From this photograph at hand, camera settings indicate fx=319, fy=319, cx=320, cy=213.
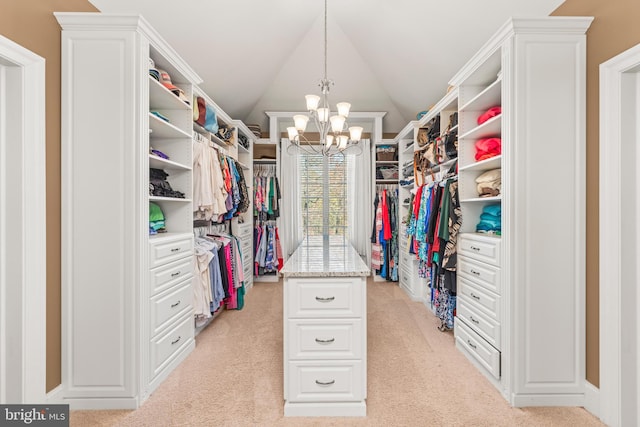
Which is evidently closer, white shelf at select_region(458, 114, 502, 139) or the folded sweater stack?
white shelf at select_region(458, 114, 502, 139)

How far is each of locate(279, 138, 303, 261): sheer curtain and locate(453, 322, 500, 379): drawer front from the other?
2926 mm

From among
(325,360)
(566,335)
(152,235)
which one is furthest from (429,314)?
(152,235)

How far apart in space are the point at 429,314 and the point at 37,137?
11.6 ft

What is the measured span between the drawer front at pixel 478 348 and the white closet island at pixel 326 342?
35.3 inches

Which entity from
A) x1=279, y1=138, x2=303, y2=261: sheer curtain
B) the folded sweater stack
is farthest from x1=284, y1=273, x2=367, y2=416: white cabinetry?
x1=279, y1=138, x2=303, y2=261: sheer curtain

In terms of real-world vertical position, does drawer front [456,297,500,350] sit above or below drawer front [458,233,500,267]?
below

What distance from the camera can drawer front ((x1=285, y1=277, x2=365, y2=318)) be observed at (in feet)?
5.78

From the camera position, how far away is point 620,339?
1.69 m

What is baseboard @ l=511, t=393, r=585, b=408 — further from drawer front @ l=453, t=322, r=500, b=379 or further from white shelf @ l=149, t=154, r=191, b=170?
white shelf @ l=149, t=154, r=191, b=170

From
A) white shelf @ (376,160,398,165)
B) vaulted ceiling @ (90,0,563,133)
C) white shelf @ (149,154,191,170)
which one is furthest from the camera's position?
white shelf @ (376,160,398,165)

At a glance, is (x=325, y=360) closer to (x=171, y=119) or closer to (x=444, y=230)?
(x=444, y=230)

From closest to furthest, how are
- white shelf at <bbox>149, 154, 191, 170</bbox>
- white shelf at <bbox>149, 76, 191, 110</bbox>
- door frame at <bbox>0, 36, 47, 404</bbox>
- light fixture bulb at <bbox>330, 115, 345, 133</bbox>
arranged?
door frame at <bbox>0, 36, 47, 404</bbox> → white shelf at <bbox>149, 76, 191, 110</bbox> → white shelf at <bbox>149, 154, 191, 170</bbox> → light fixture bulb at <bbox>330, 115, 345, 133</bbox>

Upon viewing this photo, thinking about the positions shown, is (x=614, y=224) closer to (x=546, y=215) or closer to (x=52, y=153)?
(x=546, y=215)

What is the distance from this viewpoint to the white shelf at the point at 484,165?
220 centimetres
